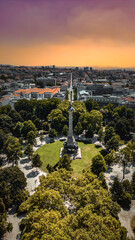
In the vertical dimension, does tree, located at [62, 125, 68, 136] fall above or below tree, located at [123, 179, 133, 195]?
above

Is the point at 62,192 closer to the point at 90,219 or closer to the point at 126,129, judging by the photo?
the point at 90,219

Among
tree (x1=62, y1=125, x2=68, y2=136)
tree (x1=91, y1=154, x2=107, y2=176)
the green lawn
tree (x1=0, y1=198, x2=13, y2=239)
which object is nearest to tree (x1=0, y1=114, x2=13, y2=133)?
the green lawn

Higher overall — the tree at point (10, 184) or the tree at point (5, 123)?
the tree at point (5, 123)

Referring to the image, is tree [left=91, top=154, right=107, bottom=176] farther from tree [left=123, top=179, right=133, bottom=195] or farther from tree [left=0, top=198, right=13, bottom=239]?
tree [left=0, top=198, right=13, bottom=239]

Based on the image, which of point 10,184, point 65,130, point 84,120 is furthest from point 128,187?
point 84,120

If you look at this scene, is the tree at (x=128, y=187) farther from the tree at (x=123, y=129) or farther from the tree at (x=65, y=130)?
the tree at (x=65, y=130)

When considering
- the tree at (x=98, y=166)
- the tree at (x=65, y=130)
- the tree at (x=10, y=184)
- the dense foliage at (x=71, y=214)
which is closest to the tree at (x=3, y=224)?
the dense foliage at (x=71, y=214)

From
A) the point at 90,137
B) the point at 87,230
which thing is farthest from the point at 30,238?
the point at 90,137

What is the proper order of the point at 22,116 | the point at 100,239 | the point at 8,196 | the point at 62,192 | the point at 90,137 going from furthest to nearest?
1. the point at 22,116
2. the point at 90,137
3. the point at 8,196
4. the point at 62,192
5. the point at 100,239
